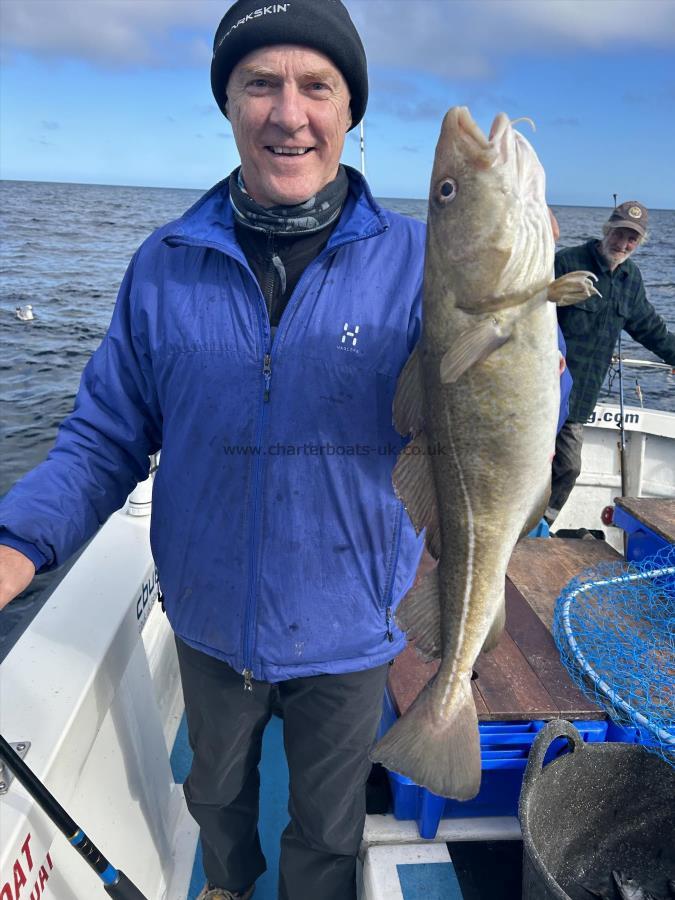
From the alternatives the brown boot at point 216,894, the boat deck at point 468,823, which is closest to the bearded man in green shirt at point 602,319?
the boat deck at point 468,823

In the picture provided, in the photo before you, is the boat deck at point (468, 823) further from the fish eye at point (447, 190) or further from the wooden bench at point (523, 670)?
the fish eye at point (447, 190)

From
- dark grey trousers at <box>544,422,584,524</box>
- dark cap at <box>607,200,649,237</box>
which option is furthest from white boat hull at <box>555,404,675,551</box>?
dark cap at <box>607,200,649,237</box>

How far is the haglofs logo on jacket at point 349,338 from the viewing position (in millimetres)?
2168

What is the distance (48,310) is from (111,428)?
66.4 ft

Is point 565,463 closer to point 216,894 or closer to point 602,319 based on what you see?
point 602,319

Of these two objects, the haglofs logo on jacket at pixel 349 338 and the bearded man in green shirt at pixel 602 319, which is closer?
the haglofs logo on jacket at pixel 349 338

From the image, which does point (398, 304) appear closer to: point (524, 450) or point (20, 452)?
point (524, 450)

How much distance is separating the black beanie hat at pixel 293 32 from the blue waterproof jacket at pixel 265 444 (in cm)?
41

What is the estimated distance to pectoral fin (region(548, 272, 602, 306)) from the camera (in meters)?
1.66

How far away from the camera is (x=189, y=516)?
2.37 m

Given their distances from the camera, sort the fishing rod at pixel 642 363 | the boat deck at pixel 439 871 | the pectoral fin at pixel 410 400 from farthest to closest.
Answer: the fishing rod at pixel 642 363 < the boat deck at pixel 439 871 < the pectoral fin at pixel 410 400

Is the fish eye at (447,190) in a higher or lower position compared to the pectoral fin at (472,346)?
higher

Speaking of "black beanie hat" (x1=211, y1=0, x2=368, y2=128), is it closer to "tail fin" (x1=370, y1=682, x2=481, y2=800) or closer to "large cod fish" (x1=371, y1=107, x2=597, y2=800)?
"large cod fish" (x1=371, y1=107, x2=597, y2=800)

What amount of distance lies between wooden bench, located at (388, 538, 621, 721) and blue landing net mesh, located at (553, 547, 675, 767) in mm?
95
